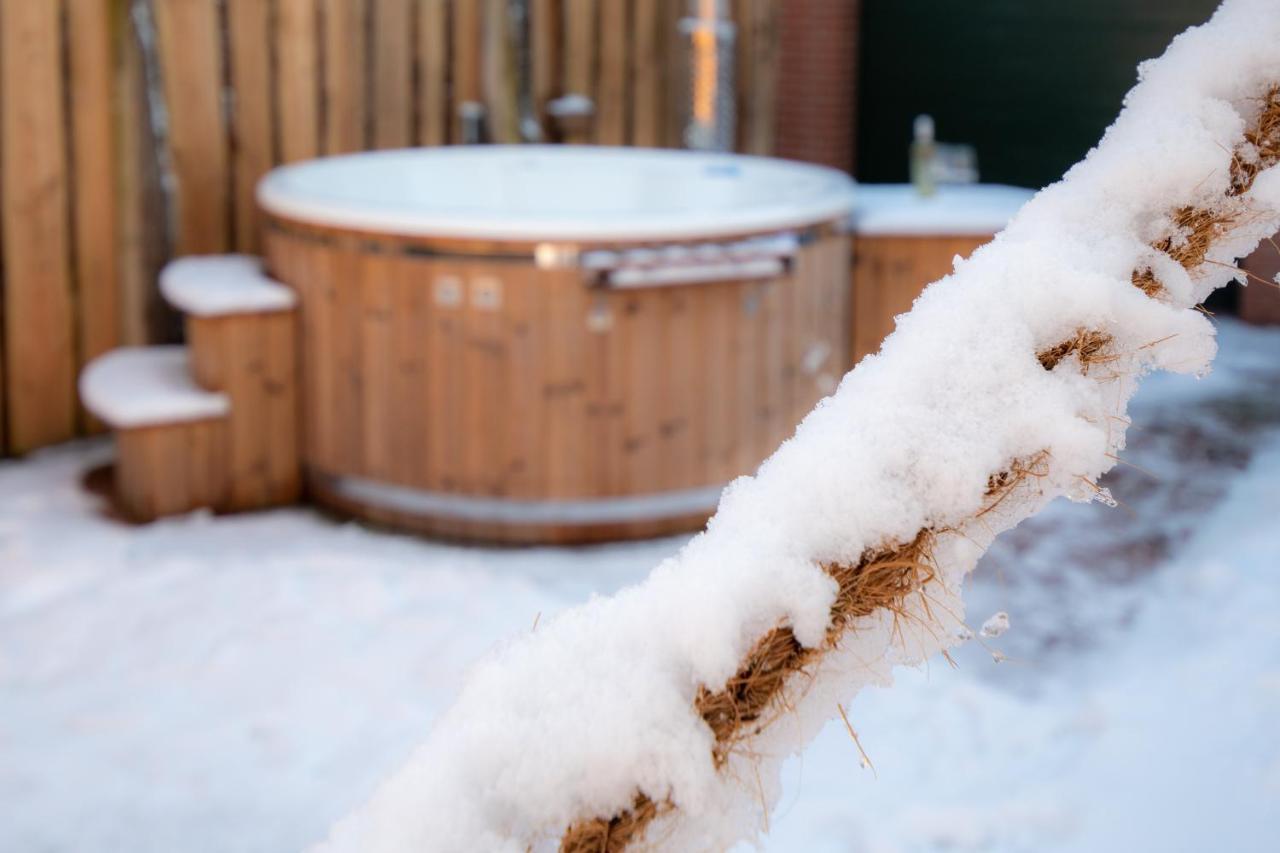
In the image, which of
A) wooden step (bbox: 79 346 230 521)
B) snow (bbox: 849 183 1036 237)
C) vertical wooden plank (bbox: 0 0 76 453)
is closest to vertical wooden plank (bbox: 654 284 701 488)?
snow (bbox: 849 183 1036 237)

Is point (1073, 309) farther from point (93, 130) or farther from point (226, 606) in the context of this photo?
point (93, 130)

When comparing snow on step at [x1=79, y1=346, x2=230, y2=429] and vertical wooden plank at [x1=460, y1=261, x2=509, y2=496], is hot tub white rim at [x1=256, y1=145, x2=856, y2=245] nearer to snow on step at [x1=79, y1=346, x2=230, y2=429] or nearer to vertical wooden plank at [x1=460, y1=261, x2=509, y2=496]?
vertical wooden plank at [x1=460, y1=261, x2=509, y2=496]

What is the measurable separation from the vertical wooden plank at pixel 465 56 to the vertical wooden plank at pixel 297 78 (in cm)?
62

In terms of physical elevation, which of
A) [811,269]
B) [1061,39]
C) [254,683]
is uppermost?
[1061,39]

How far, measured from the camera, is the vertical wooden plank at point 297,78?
5.06 m

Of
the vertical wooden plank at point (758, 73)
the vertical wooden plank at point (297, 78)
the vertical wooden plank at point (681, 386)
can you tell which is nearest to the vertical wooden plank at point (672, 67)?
the vertical wooden plank at point (758, 73)

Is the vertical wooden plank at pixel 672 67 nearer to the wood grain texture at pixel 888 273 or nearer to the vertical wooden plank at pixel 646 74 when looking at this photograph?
the vertical wooden plank at pixel 646 74

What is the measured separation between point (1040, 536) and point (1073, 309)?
9.96 ft

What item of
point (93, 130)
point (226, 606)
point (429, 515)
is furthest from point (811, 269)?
point (93, 130)

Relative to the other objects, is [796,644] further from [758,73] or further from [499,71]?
[758,73]

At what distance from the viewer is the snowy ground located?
2.65 m

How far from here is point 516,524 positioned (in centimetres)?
401

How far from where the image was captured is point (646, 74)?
6266 millimetres

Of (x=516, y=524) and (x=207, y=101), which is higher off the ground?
(x=207, y=101)
